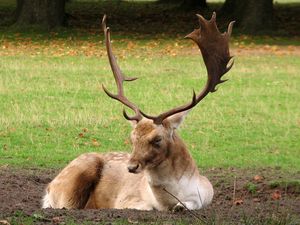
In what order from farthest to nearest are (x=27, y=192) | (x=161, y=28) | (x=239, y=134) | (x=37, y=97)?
(x=161, y=28) → (x=37, y=97) → (x=239, y=134) → (x=27, y=192)

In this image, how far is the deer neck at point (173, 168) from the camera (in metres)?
8.43

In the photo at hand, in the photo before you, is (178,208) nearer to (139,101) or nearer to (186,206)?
(186,206)

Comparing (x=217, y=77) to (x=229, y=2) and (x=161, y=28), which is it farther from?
(x=229, y=2)

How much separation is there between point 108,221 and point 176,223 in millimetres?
560

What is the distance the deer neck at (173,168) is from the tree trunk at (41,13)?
2119cm

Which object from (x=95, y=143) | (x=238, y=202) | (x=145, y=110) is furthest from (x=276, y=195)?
(x=145, y=110)

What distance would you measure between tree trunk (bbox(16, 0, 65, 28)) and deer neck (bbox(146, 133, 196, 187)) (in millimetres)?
21190

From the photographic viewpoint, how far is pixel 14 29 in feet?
96.7

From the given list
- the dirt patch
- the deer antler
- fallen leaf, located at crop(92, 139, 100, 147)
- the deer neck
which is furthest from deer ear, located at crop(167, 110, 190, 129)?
fallen leaf, located at crop(92, 139, 100, 147)

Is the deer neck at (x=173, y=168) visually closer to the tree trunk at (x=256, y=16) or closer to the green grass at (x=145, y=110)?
the green grass at (x=145, y=110)

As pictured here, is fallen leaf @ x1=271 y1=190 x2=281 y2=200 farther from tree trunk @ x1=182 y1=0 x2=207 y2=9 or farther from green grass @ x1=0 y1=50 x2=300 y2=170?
tree trunk @ x1=182 y1=0 x2=207 y2=9

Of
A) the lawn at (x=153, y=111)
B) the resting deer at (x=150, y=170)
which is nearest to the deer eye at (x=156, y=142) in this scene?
the resting deer at (x=150, y=170)

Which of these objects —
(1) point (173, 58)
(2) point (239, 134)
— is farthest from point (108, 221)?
(1) point (173, 58)

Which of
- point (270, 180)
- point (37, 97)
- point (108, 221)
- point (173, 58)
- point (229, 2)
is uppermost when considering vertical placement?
point (108, 221)
